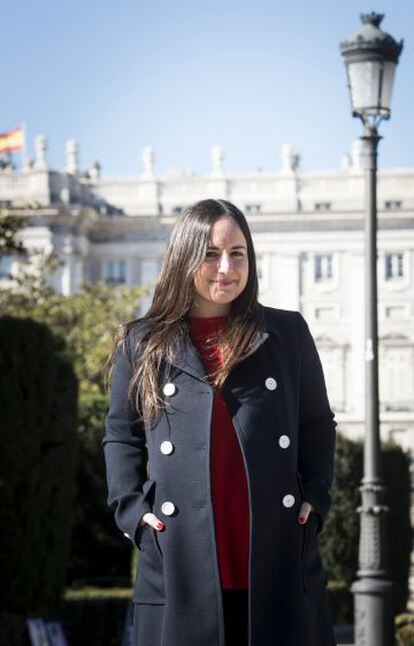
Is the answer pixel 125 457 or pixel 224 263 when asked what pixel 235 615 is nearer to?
pixel 125 457

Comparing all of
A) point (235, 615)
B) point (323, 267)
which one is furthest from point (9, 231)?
point (323, 267)

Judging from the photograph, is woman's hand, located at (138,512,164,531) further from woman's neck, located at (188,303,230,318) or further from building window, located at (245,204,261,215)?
building window, located at (245,204,261,215)

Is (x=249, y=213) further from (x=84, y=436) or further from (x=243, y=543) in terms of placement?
(x=243, y=543)

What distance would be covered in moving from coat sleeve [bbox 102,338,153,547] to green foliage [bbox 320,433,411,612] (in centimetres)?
1820

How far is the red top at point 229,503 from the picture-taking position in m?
3.69

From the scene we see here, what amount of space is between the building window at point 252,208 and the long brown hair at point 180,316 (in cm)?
8311

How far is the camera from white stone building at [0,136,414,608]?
85.3m

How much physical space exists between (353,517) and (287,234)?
65.5 meters

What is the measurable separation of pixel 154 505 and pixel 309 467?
13.6 inches

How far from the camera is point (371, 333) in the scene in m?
11.1

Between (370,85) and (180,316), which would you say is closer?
(180,316)

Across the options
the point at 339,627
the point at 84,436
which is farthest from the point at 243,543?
the point at 84,436

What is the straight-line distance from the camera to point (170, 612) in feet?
12.1

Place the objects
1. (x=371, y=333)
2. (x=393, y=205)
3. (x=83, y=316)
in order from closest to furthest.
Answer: (x=371, y=333) → (x=83, y=316) → (x=393, y=205)
